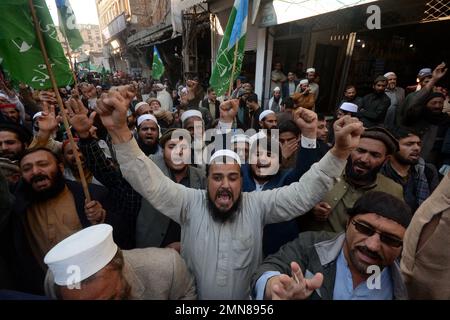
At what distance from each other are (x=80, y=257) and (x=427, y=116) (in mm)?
4684

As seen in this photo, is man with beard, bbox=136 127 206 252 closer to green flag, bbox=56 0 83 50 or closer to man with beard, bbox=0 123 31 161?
man with beard, bbox=0 123 31 161

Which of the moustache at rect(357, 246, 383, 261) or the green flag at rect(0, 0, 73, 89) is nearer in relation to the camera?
the moustache at rect(357, 246, 383, 261)

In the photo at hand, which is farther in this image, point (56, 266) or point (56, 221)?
A: point (56, 221)

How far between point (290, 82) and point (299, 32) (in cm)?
174

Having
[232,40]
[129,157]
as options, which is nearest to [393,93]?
[232,40]

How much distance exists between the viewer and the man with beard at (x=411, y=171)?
256cm

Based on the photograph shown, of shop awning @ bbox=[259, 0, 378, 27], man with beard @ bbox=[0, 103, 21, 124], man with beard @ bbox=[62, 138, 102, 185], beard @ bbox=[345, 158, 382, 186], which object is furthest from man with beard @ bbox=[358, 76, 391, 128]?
man with beard @ bbox=[0, 103, 21, 124]

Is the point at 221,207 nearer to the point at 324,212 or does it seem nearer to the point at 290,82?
the point at 324,212

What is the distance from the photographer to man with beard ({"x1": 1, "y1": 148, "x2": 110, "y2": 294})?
6.55 feet

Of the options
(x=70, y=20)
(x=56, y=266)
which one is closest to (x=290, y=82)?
(x=70, y=20)

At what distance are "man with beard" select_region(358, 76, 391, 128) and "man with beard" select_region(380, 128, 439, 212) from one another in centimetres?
236

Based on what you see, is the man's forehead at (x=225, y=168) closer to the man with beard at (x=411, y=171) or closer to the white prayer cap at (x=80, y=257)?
the white prayer cap at (x=80, y=257)

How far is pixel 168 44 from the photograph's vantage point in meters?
16.2

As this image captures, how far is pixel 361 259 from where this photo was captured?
55.8 inches
